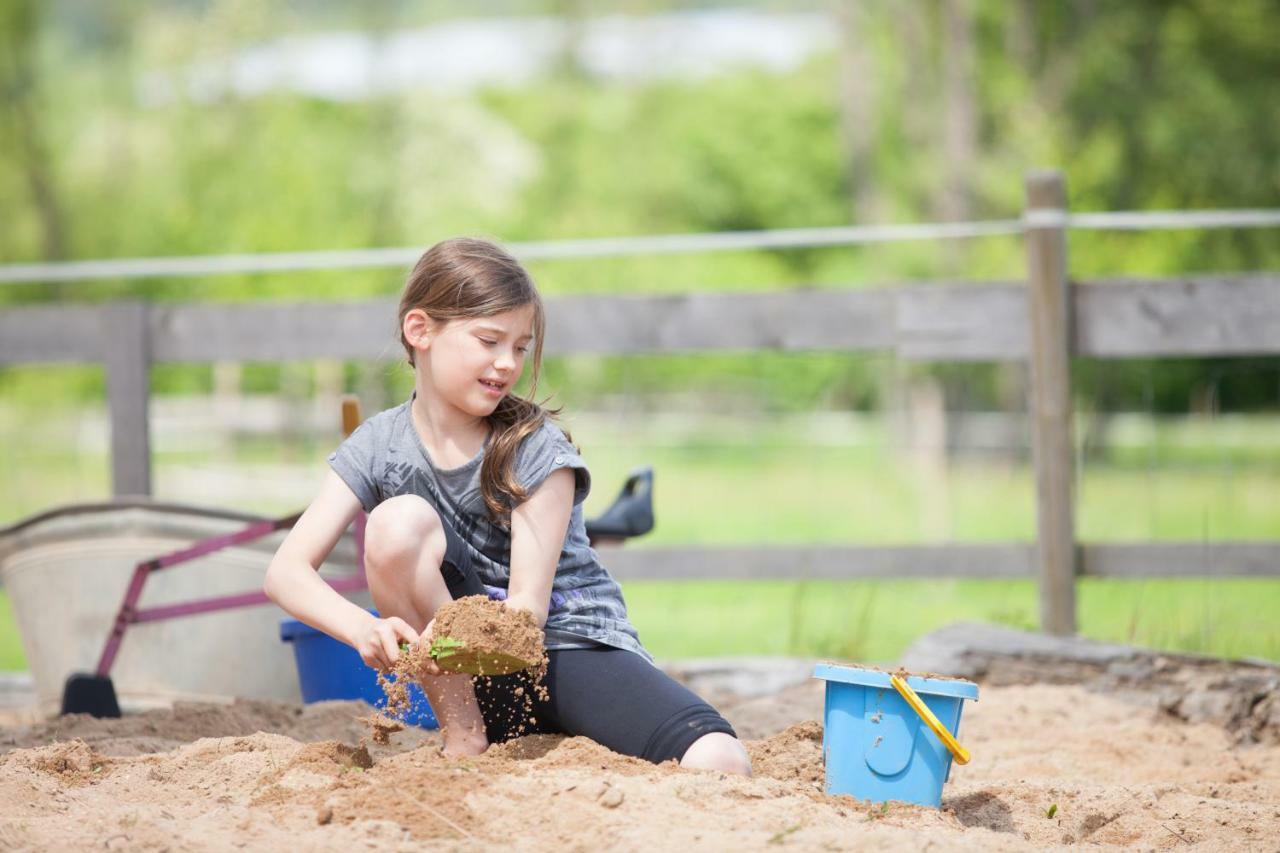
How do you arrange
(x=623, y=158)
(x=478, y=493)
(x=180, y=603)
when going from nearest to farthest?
(x=478, y=493) < (x=180, y=603) < (x=623, y=158)

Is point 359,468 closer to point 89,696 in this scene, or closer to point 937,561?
point 89,696

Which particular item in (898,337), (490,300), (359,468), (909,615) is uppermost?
(490,300)

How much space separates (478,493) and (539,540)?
0.18 metres

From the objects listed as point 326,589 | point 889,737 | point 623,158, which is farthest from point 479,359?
point 623,158

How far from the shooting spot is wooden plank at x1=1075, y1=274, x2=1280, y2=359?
4.20 m

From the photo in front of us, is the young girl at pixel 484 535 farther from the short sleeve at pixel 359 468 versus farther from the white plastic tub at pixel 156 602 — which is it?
the white plastic tub at pixel 156 602

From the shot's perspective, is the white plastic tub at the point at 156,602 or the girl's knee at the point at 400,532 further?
the white plastic tub at the point at 156,602

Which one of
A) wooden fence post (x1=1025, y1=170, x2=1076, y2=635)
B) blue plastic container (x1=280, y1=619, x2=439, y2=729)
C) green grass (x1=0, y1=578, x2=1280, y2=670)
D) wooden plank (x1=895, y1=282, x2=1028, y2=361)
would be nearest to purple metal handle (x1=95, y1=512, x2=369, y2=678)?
blue plastic container (x1=280, y1=619, x2=439, y2=729)

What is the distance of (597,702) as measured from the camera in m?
2.46

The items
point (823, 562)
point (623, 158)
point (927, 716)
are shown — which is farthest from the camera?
point (623, 158)

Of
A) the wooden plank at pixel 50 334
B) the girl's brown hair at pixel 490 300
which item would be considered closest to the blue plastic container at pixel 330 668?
the girl's brown hair at pixel 490 300

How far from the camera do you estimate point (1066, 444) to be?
4.33 m

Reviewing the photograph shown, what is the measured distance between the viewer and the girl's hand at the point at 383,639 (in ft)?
7.33

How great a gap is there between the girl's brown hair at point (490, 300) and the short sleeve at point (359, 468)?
0.21 metres
